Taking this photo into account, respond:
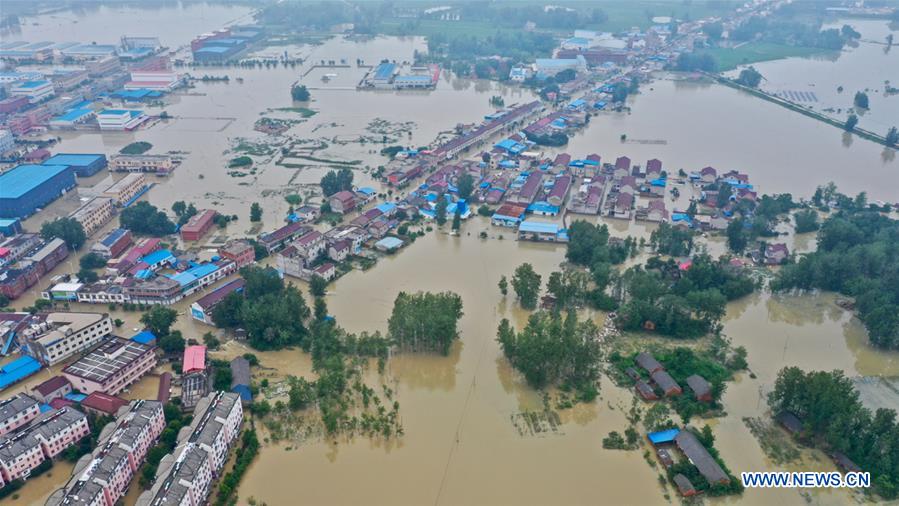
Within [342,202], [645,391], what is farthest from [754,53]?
[645,391]

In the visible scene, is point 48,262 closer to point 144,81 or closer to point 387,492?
point 387,492

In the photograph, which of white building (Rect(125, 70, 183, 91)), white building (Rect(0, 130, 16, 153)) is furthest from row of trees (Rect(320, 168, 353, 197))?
white building (Rect(125, 70, 183, 91))

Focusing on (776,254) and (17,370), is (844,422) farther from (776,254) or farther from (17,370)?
(17,370)

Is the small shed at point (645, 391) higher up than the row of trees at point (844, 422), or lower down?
lower down

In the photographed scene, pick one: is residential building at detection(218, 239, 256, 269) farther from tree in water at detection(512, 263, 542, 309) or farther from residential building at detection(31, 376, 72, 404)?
tree in water at detection(512, 263, 542, 309)

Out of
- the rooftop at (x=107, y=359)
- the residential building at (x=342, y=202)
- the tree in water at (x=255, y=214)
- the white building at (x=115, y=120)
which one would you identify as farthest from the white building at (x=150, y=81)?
the rooftop at (x=107, y=359)

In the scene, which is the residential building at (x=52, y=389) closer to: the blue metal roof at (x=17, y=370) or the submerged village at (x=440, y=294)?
the submerged village at (x=440, y=294)

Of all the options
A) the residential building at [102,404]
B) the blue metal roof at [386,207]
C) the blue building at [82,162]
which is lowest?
the residential building at [102,404]
